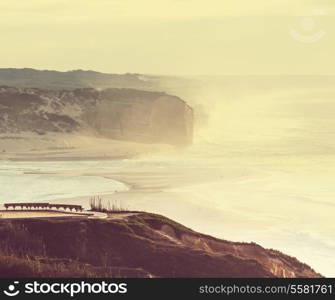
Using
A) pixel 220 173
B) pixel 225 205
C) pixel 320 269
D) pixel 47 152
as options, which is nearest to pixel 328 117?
pixel 47 152

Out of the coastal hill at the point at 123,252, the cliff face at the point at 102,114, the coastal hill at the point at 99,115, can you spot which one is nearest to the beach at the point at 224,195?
the coastal hill at the point at 123,252

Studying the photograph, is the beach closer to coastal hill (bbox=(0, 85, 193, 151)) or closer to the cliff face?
coastal hill (bbox=(0, 85, 193, 151))

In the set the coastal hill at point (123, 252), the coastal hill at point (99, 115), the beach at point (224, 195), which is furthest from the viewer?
the coastal hill at point (99, 115)

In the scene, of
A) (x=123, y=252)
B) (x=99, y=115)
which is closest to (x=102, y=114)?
(x=99, y=115)

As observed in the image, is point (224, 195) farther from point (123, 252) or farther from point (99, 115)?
point (99, 115)

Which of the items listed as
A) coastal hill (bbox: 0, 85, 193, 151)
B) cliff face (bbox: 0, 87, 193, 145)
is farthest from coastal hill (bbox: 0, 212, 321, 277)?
cliff face (bbox: 0, 87, 193, 145)

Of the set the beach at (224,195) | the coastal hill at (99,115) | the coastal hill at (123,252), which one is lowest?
the coastal hill at (123,252)

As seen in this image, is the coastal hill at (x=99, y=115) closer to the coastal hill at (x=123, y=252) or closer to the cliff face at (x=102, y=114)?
the cliff face at (x=102, y=114)

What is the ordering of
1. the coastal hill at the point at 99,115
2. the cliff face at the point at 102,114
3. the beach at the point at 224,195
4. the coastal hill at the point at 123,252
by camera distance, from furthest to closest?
the cliff face at the point at 102,114 < the coastal hill at the point at 99,115 < the beach at the point at 224,195 < the coastal hill at the point at 123,252

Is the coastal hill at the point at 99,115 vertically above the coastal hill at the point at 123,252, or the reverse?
the coastal hill at the point at 99,115
